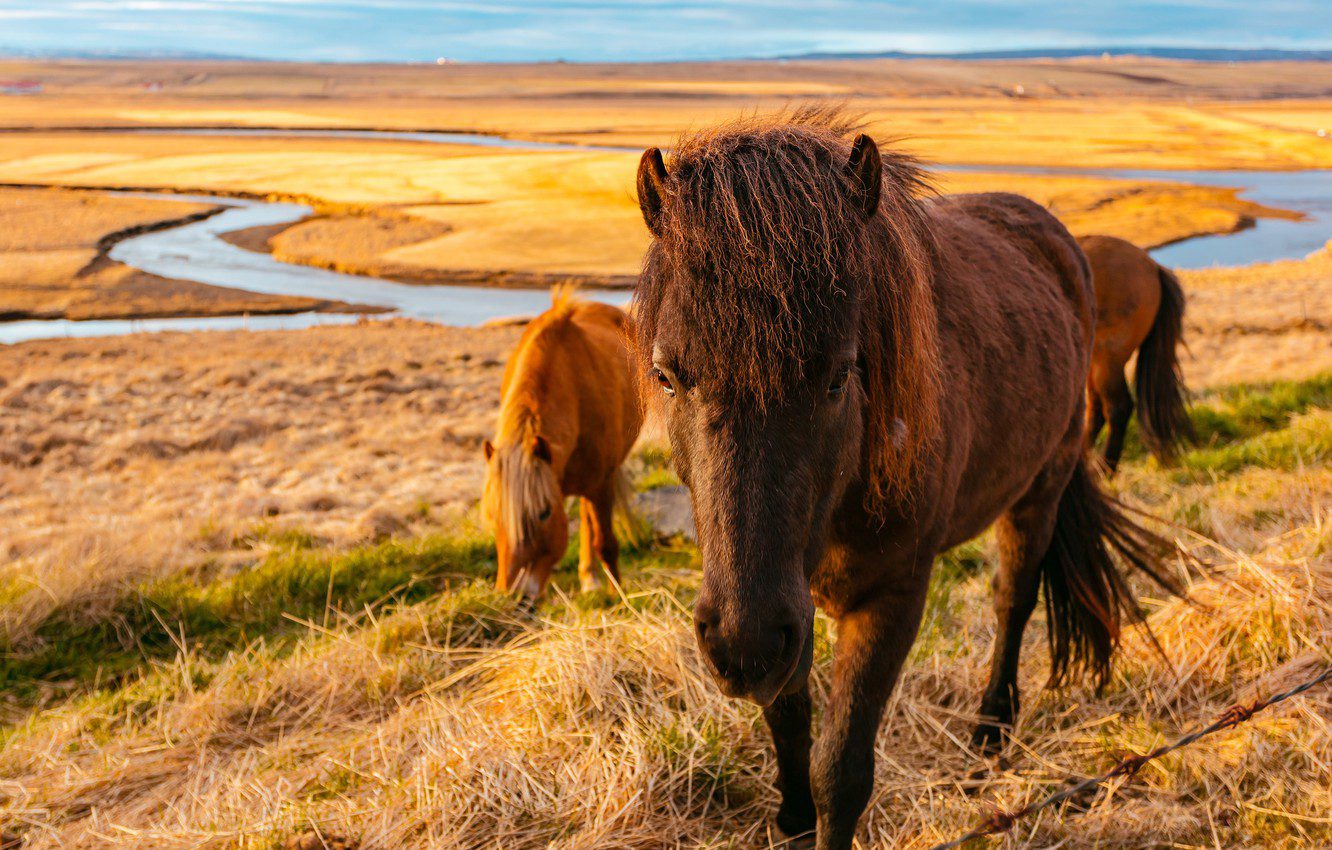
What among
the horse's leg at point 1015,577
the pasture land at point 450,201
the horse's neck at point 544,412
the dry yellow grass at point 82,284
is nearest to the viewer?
the horse's leg at point 1015,577

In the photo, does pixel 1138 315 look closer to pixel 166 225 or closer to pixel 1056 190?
pixel 166 225

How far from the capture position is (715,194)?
177 centimetres

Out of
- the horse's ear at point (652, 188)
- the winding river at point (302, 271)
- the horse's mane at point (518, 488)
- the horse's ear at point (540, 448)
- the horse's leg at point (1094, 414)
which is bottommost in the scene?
the winding river at point (302, 271)

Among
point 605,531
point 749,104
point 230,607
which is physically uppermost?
point 749,104

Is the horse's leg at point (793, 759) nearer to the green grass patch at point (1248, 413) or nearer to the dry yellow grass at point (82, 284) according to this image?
the green grass patch at point (1248, 413)

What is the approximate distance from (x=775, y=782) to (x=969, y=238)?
75.1 inches

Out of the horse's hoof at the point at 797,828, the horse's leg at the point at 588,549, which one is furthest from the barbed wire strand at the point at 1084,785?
the horse's leg at the point at 588,549

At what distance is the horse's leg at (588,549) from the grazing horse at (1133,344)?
13.8 ft

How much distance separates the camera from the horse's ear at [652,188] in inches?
71.5

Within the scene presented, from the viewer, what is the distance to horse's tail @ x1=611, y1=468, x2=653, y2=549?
237 inches

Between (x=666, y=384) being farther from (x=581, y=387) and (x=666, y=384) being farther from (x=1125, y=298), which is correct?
(x=1125, y=298)

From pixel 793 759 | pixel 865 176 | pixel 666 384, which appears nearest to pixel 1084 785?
pixel 793 759

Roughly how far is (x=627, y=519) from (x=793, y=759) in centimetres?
353

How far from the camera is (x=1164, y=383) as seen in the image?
736 cm
